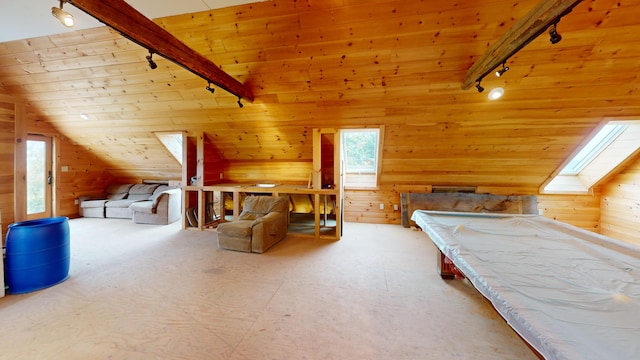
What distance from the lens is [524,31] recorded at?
76.8 inches

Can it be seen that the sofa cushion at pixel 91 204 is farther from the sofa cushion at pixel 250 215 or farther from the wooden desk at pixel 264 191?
the sofa cushion at pixel 250 215

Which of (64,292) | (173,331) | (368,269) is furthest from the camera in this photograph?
(368,269)

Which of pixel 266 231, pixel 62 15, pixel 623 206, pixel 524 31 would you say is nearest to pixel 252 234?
pixel 266 231

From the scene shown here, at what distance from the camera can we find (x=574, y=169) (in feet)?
15.6

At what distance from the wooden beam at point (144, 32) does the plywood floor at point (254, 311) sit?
231 centimetres

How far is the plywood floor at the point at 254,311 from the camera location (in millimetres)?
1708

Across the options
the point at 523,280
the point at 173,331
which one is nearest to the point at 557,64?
the point at 523,280

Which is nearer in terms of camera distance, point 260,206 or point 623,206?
point 623,206

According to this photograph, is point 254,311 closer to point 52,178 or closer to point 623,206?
point 623,206

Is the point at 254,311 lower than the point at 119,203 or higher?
lower

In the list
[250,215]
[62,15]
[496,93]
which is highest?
[62,15]

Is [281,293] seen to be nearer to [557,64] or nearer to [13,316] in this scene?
[13,316]

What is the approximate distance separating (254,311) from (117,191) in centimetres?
614

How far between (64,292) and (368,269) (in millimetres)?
3203
